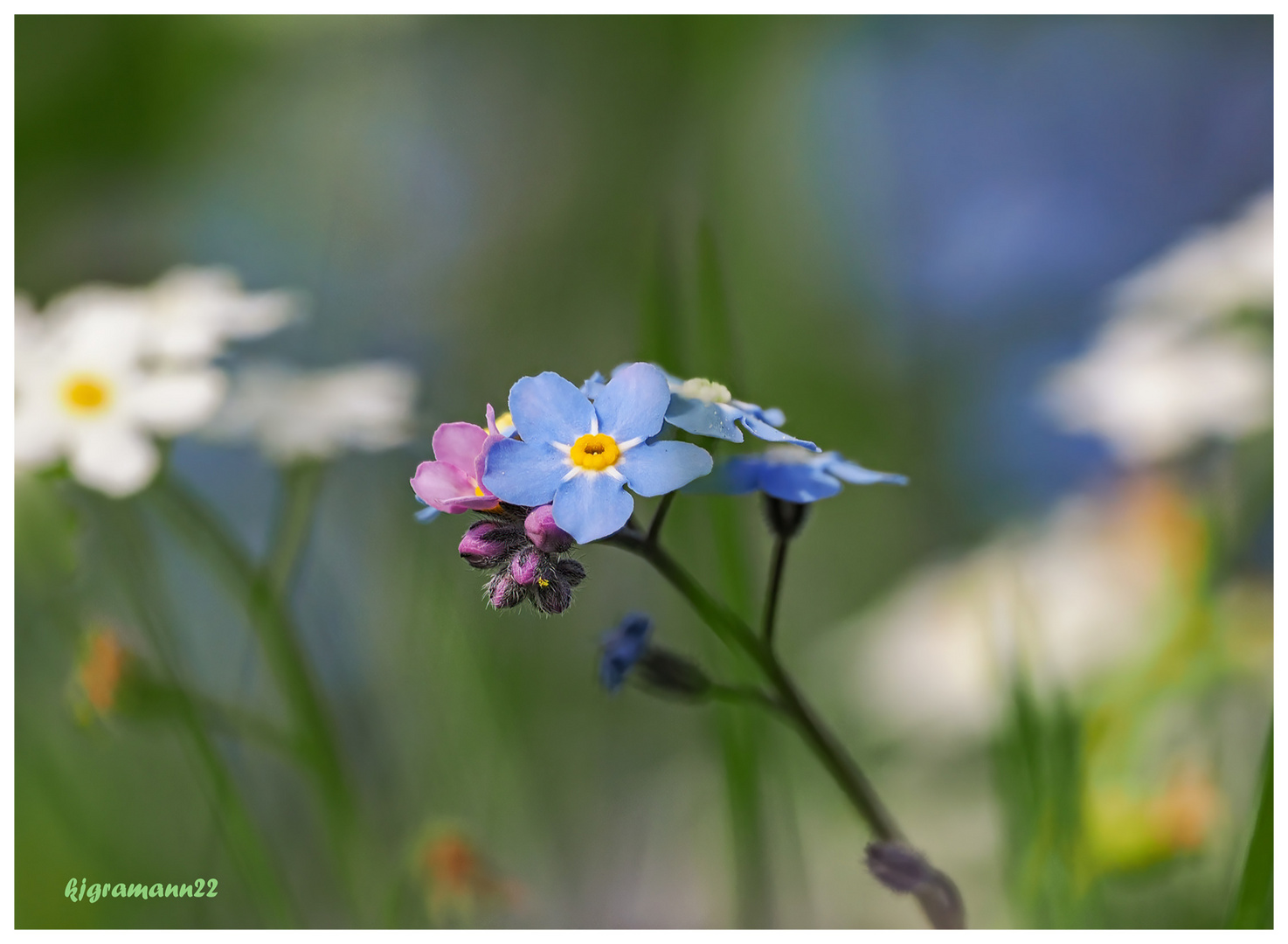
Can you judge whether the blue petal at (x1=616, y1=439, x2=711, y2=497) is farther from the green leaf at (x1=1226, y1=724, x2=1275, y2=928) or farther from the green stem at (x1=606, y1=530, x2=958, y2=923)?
the green leaf at (x1=1226, y1=724, x2=1275, y2=928)

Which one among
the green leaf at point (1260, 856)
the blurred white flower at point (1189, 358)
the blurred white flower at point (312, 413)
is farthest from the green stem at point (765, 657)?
the blurred white flower at point (1189, 358)

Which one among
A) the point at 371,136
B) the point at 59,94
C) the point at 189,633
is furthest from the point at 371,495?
the point at 59,94

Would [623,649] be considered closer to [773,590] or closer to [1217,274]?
[773,590]

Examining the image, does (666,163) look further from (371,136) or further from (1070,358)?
(1070,358)

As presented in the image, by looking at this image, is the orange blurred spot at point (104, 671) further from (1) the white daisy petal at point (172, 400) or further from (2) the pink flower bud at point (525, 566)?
(2) the pink flower bud at point (525, 566)

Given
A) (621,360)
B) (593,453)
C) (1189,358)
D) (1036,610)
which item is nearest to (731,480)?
(593,453)

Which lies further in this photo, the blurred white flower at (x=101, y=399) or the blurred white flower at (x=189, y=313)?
the blurred white flower at (x=189, y=313)

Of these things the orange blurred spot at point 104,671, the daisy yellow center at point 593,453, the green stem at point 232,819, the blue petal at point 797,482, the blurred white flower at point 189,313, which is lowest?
the green stem at point 232,819
